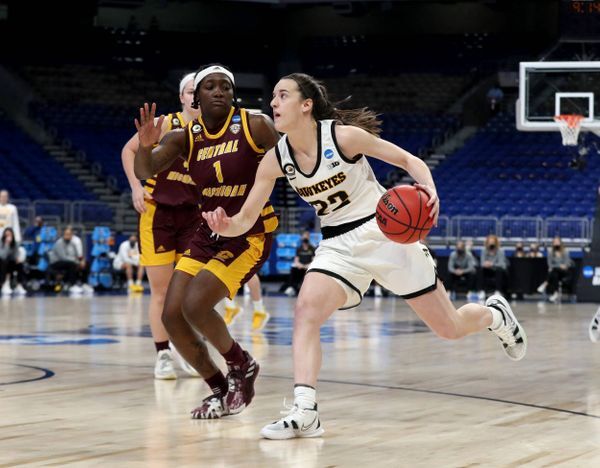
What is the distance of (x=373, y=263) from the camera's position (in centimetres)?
546

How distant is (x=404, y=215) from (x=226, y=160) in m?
1.37

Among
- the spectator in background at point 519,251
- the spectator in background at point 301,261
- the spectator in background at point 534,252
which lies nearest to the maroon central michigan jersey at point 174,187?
the spectator in background at point 301,261

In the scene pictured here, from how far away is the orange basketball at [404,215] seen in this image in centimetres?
506

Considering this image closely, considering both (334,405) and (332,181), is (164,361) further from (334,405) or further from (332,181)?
(332,181)

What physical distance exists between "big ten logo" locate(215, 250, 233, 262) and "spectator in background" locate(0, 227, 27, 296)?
14.5m

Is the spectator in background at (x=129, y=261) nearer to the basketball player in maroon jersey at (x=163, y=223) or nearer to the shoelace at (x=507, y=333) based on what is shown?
the basketball player in maroon jersey at (x=163, y=223)

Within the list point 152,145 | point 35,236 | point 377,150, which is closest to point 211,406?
point 152,145

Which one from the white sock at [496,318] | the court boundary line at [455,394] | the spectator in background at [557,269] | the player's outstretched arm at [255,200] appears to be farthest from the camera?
the spectator in background at [557,269]

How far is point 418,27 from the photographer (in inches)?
1357

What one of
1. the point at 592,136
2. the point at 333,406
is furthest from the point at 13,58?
the point at 333,406

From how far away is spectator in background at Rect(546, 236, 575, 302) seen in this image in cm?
2097

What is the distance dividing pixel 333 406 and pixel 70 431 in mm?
1663

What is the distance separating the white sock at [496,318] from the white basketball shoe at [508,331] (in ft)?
0.08

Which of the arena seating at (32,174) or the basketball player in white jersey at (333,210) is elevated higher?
the arena seating at (32,174)
